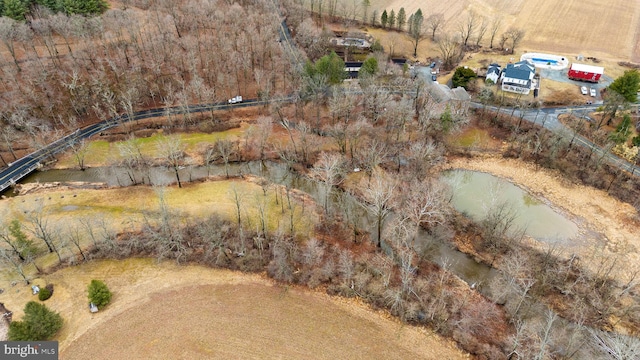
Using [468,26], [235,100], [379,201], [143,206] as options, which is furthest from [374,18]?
[143,206]

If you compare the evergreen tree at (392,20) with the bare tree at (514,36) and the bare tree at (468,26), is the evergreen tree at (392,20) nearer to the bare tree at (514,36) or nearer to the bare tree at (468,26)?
the bare tree at (468,26)

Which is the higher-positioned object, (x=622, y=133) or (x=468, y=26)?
(x=468, y=26)

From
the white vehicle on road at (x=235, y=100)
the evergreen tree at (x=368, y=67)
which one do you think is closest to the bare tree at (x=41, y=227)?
the white vehicle on road at (x=235, y=100)

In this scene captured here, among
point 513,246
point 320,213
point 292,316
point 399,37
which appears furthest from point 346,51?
point 292,316

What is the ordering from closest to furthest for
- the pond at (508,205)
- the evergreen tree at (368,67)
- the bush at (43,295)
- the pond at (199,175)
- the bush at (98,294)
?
the bush at (98,294)
the bush at (43,295)
the pond at (508,205)
the pond at (199,175)
the evergreen tree at (368,67)

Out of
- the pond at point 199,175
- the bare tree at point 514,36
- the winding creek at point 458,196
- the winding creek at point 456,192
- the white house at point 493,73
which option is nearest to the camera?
the winding creek at point 458,196

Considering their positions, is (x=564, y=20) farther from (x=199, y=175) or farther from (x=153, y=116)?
(x=153, y=116)

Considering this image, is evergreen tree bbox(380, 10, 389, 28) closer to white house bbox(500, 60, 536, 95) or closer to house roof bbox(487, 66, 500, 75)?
house roof bbox(487, 66, 500, 75)

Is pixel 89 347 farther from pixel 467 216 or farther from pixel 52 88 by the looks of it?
pixel 52 88
